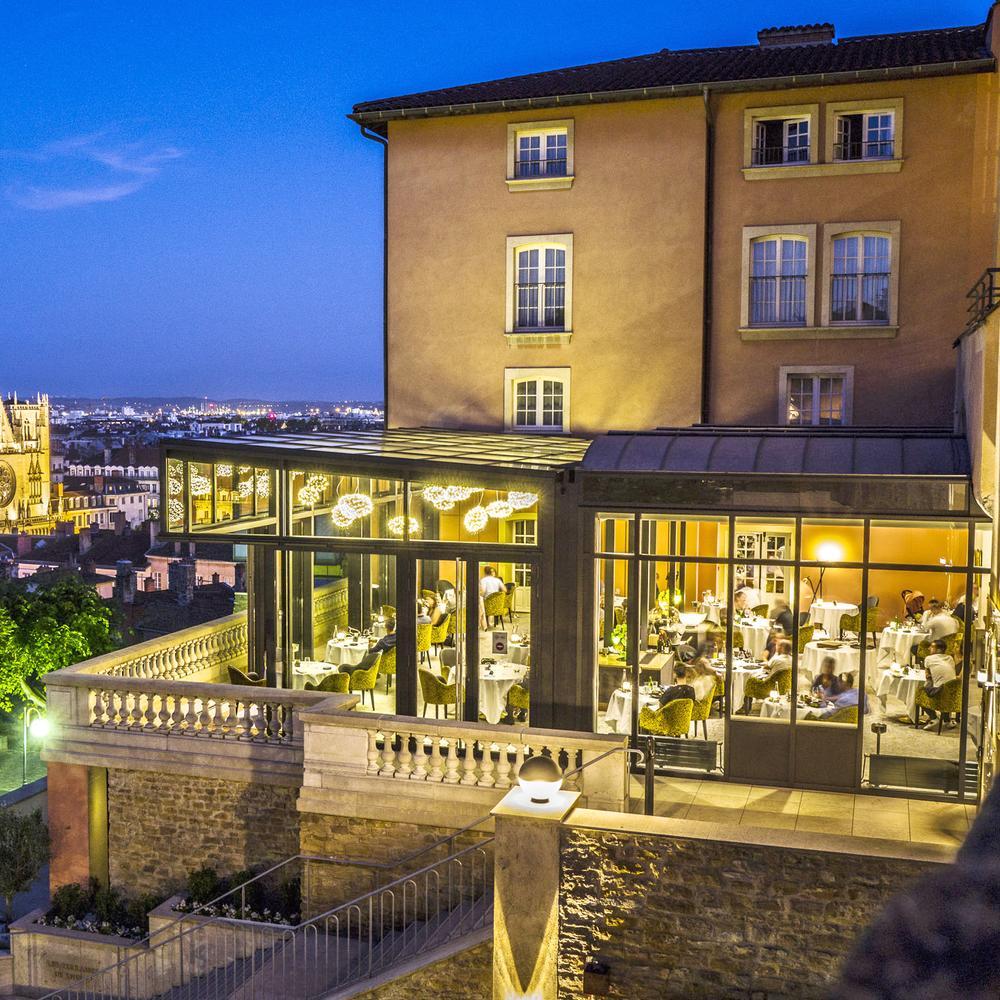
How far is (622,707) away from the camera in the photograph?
1441 cm

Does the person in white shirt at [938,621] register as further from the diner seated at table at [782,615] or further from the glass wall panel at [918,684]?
the diner seated at table at [782,615]

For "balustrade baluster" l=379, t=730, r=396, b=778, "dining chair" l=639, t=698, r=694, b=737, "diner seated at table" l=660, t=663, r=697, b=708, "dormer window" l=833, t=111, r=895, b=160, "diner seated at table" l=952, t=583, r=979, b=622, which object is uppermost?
"dormer window" l=833, t=111, r=895, b=160

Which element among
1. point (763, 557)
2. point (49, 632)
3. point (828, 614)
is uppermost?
point (763, 557)

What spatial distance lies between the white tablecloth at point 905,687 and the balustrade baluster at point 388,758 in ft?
20.0

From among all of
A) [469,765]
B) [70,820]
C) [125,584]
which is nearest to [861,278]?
[469,765]

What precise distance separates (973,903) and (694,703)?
13.7m

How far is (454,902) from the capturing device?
12.9 meters

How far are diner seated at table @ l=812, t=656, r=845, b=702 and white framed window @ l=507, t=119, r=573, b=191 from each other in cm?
1212

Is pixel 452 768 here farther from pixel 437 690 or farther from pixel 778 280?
pixel 778 280

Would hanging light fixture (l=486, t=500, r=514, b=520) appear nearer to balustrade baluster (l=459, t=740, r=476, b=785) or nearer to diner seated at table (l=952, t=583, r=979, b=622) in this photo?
balustrade baluster (l=459, t=740, r=476, b=785)

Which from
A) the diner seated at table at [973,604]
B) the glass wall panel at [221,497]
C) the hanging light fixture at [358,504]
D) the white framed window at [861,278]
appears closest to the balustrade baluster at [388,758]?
the hanging light fixture at [358,504]

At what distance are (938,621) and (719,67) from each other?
42.2 feet

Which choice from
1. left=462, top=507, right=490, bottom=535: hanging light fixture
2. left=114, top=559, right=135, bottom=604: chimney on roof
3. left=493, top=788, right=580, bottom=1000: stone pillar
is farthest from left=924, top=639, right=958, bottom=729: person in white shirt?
left=114, top=559, right=135, bottom=604: chimney on roof

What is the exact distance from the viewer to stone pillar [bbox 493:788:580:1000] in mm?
10680
